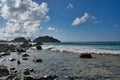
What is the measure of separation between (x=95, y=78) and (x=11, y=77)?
7532mm

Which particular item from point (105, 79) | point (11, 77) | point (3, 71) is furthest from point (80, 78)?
point (3, 71)

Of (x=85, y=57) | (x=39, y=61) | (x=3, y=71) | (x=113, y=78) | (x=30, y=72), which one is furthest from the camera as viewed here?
(x=85, y=57)

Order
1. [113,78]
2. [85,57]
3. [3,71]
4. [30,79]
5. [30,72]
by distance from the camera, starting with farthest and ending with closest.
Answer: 1. [85,57]
2. [30,72]
3. [3,71]
4. [113,78]
5. [30,79]

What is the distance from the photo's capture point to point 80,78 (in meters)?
20.6

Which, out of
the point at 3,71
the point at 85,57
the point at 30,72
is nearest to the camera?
the point at 3,71

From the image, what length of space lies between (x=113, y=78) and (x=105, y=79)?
0.86 metres

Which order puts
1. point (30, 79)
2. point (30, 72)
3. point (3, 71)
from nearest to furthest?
point (30, 79), point (3, 71), point (30, 72)

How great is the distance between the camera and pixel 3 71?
2203 centimetres

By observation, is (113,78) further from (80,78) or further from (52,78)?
(52,78)

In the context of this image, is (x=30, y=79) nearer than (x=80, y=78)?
Yes

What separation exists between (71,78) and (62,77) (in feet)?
3.53

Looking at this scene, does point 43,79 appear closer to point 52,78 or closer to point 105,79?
point 52,78

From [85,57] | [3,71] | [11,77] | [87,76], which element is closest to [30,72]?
[3,71]

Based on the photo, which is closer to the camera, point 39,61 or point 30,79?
point 30,79
